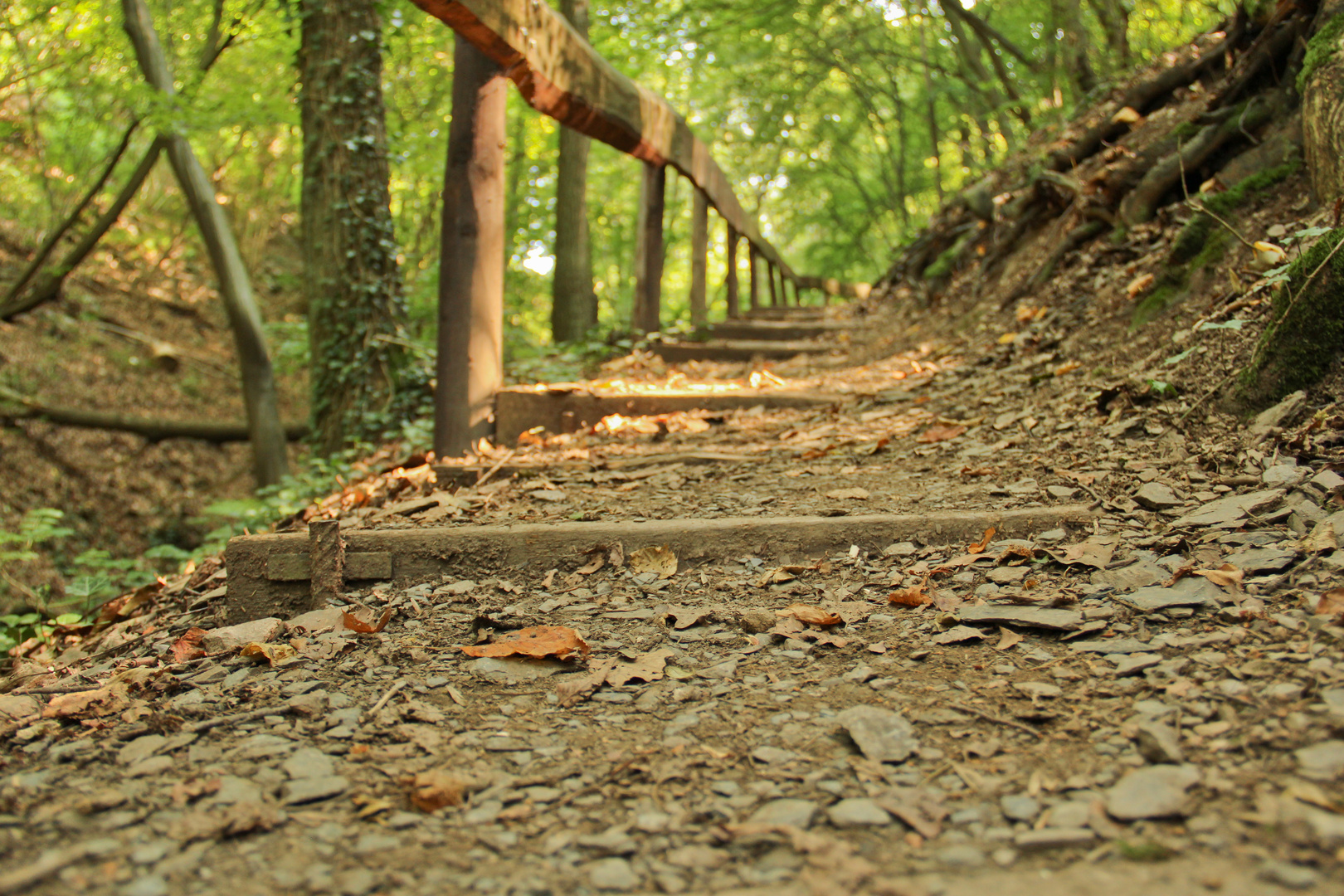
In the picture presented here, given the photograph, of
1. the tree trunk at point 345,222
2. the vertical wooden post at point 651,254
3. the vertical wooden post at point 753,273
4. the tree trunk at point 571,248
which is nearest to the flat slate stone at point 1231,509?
the vertical wooden post at point 651,254

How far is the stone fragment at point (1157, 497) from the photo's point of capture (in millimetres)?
2141

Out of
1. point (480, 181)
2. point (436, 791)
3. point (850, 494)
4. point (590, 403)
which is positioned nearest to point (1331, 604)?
point (850, 494)

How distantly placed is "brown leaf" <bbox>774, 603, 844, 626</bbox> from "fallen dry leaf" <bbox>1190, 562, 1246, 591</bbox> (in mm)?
748

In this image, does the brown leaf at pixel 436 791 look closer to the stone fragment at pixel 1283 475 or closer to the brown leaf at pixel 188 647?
the brown leaf at pixel 188 647

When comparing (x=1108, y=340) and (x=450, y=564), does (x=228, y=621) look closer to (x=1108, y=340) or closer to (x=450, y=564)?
(x=450, y=564)

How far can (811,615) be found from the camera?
6.18ft

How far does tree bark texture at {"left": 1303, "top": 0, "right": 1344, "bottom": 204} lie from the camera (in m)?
2.85

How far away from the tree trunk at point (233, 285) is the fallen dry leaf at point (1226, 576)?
6.81 meters

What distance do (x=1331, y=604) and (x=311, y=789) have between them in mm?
1770

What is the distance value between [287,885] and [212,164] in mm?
13197

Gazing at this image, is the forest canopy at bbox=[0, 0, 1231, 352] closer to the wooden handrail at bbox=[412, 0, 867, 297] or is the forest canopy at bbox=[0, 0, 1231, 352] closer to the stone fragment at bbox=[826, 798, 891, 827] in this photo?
the wooden handrail at bbox=[412, 0, 867, 297]

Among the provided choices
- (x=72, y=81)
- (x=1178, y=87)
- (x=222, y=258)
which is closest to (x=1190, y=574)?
(x=1178, y=87)

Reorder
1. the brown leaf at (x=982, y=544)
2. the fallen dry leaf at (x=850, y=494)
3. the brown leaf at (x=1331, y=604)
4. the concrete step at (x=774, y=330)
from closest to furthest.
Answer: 1. the brown leaf at (x=1331, y=604)
2. the brown leaf at (x=982, y=544)
3. the fallen dry leaf at (x=850, y=494)
4. the concrete step at (x=774, y=330)

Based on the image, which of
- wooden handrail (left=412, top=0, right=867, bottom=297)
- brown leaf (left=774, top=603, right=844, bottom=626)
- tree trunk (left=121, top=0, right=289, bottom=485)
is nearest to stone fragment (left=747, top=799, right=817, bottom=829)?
brown leaf (left=774, top=603, right=844, bottom=626)
